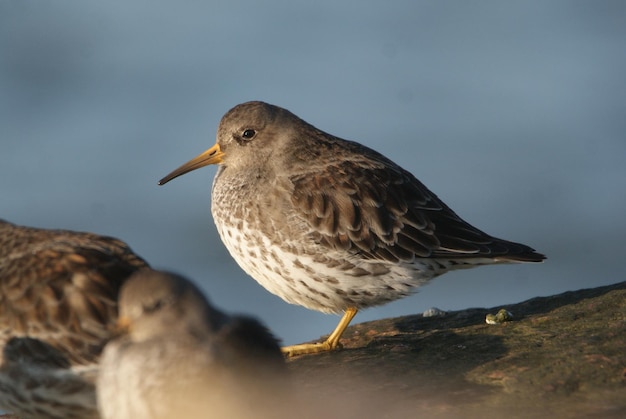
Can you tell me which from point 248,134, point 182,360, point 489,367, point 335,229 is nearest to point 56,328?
point 182,360

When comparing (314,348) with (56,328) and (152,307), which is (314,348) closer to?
(56,328)

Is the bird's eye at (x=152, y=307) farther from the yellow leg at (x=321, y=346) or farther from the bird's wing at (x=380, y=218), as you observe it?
the bird's wing at (x=380, y=218)

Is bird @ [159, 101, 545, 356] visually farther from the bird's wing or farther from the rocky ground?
the rocky ground

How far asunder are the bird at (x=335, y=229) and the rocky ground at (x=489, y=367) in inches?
18.5

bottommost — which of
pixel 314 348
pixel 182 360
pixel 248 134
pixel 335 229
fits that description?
pixel 314 348

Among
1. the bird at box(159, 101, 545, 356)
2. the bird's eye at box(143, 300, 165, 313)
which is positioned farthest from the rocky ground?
the bird's eye at box(143, 300, 165, 313)

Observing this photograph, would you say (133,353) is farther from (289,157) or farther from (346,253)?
(289,157)

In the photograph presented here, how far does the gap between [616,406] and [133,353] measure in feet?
9.24

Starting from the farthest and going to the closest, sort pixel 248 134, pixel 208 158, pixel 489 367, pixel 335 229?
pixel 208 158 → pixel 248 134 → pixel 335 229 → pixel 489 367

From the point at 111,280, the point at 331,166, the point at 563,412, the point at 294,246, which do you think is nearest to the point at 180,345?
the point at 111,280

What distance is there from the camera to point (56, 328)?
719 centimetres

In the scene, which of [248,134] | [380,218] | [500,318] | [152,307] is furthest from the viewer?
[248,134]

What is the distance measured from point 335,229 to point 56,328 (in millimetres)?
3108

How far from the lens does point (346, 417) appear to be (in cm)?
708
